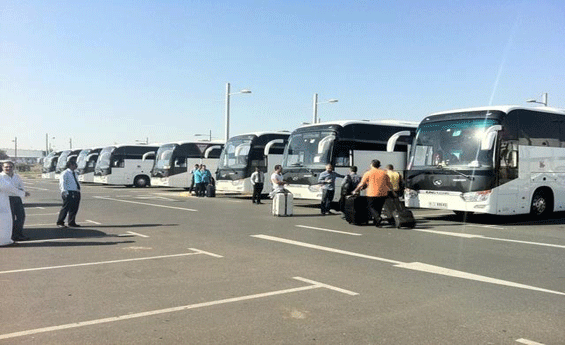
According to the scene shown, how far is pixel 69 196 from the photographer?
12.8m

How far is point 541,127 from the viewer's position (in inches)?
595

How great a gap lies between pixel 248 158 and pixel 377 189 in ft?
39.9

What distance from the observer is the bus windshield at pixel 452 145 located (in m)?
13.9

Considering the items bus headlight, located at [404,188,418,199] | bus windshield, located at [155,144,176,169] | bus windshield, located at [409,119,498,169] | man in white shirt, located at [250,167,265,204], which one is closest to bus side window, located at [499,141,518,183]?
bus windshield, located at [409,119,498,169]

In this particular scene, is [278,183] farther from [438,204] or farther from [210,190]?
[210,190]

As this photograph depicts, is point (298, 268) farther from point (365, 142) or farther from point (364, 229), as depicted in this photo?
point (365, 142)

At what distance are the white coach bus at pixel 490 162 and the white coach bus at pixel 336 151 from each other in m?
3.48

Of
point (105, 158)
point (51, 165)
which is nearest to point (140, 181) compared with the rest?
point (105, 158)

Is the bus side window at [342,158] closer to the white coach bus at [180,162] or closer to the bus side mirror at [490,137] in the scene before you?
the bus side mirror at [490,137]

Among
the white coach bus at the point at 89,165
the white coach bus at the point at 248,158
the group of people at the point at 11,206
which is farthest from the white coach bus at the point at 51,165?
the group of people at the point at 11,206

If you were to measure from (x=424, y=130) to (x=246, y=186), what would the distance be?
36.1 ft

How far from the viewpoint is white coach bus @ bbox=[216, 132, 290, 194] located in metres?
24.5

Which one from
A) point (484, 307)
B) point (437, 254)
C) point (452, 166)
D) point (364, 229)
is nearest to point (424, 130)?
point (452, 166)

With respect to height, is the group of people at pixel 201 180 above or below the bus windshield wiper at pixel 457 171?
below
